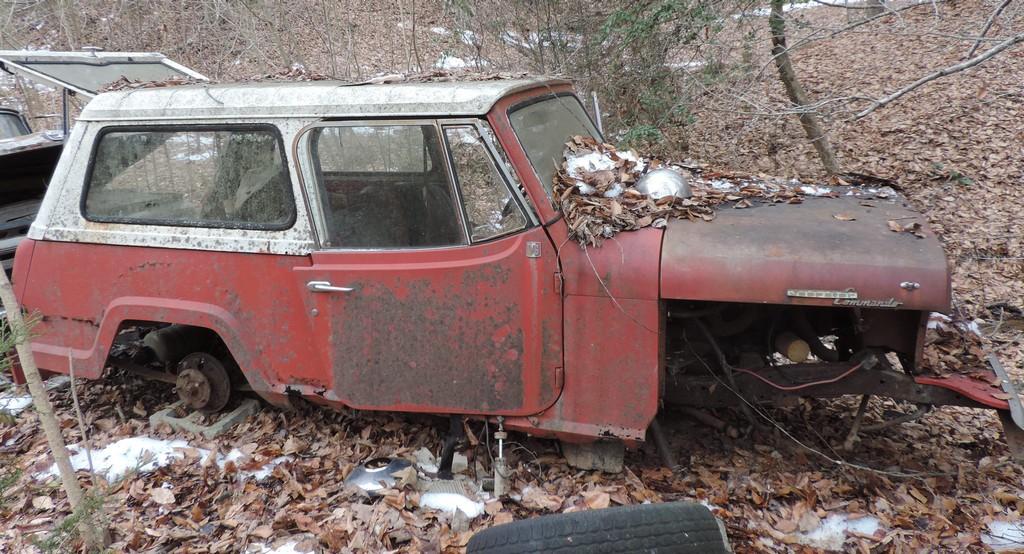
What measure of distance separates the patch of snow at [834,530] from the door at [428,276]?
1347mm

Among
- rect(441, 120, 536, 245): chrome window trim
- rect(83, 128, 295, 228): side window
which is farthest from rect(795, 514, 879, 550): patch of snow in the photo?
rect(83, 128, 295, 228): side window

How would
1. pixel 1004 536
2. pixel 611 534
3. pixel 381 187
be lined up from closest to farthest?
1. pixel 611 534
2. pixel 1004 536
3. pixel 381 187

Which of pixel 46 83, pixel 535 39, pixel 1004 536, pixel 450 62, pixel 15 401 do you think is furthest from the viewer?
pixel 450 62

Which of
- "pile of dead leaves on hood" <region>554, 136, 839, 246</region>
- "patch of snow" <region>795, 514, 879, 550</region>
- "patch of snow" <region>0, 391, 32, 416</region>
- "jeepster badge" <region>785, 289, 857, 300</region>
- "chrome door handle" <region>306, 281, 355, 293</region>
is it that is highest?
"pile of dead leaves on hood" <region>554, 136, 839, 246</region>

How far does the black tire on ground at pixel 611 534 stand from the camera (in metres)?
2.35

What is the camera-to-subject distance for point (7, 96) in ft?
45.6

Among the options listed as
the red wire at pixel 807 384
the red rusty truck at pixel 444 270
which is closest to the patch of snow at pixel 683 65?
the red rusty truck at pixel 444 270

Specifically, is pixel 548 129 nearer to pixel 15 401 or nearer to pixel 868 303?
pixel 868 303

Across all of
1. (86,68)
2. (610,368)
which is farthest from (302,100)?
(86,68)

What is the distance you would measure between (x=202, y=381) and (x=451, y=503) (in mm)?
1753

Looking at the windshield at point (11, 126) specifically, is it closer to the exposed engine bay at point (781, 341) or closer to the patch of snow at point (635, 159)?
the patch of snow at point (635, 159)

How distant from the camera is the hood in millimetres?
2732

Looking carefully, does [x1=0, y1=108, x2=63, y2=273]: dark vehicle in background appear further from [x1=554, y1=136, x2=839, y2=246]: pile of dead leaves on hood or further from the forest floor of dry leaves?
[x1=554, y1=136, x2=839, y2=246]: pile of dead leaves on hood

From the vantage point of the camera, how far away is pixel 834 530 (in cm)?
308
